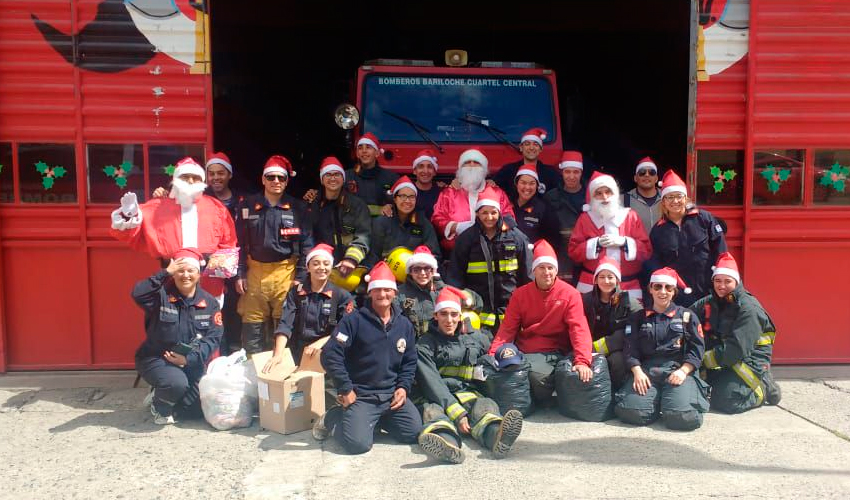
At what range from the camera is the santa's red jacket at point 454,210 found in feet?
19.4

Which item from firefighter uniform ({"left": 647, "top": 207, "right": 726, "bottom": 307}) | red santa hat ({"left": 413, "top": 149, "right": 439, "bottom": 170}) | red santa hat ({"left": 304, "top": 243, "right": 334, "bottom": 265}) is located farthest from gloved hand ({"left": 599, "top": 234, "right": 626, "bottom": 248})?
red santa hat ({"left": 304, "top": 243, "right": 334, "bottom": 265})

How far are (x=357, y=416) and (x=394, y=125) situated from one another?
324cm

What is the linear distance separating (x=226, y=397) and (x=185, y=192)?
152 cm

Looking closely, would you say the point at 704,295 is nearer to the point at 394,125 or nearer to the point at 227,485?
the point at 394,125

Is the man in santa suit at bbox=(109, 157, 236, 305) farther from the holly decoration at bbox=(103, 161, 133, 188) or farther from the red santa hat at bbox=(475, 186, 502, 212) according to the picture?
the red santa hat at bbox=(475, 186, 502, 212)

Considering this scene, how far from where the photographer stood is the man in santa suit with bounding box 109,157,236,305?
542cm

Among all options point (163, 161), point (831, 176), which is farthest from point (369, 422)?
point (831, 176)

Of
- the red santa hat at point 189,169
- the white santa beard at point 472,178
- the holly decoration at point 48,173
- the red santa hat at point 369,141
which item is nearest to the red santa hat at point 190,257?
the red santa hat at point 189,169

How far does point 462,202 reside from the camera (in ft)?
19.7

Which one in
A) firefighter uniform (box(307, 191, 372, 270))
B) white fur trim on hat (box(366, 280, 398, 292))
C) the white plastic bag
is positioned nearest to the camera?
white fur trim on hat (box(366, 280, 398, 292))

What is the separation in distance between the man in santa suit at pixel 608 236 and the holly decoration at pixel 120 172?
3.49 metres

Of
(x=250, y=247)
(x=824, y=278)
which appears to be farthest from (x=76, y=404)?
(x=824, y=278)

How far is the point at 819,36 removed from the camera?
6.28 metres

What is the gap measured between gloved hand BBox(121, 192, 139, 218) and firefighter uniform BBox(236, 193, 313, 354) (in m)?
0.79
